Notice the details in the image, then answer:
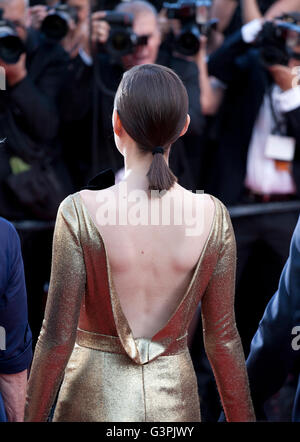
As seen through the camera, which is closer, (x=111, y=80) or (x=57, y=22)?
(x=57, y=22)

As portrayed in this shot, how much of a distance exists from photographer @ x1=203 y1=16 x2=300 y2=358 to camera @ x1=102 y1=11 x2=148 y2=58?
52 centimetres

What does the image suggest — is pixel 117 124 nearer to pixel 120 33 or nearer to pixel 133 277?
pixel 133 277

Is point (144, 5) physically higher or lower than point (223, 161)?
higher

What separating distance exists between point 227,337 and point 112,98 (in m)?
2.05

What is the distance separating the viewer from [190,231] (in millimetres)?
1907

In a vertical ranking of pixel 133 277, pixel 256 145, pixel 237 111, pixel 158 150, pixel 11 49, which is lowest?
pixel 256 145

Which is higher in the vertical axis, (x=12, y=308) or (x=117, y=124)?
(x=117, y=124)

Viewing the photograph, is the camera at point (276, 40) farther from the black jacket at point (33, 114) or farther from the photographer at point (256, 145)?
the black jacket at point (33, 114)

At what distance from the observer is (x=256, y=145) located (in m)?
3.86

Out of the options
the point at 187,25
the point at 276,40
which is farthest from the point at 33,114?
the point at 276,40
